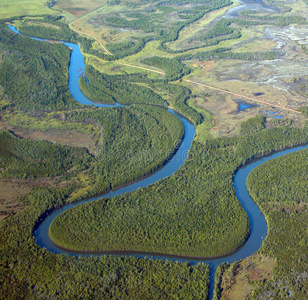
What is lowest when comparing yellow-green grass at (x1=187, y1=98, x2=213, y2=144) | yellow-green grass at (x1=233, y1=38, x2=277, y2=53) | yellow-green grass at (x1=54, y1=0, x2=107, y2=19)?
yellow-green grass at (x1=233, y1=38, x2=277, y2=53)

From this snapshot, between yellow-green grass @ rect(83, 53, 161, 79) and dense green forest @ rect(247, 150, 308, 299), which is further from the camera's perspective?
yellow-green grass @ rect(83, 53, 161, 79)

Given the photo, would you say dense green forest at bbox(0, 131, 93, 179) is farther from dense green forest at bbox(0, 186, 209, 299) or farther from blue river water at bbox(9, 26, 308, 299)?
dense green forest at bbox(0, 186, 209, 299)

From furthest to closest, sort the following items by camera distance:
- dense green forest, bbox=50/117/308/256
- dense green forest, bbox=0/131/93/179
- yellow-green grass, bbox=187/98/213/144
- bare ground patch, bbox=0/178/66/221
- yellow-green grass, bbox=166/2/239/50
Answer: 1. yellow-green grass, bbox=166/2/239/50
2. yellow-green grass, bbox=187/98/213/144
3. dense green forest, bbox=0/131/93/179
4. bare ground patch, bbox=0/178/66/221
5. dense green forest, bbox=50/117/308/256

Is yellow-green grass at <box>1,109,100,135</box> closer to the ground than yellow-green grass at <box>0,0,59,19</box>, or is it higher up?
closer to the ground

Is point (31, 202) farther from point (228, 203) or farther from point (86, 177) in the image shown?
point (228, 203)

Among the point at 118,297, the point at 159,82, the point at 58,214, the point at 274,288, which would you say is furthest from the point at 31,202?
the point at 159,82

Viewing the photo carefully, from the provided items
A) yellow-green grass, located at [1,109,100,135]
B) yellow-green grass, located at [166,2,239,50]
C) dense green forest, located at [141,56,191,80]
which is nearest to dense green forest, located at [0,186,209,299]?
yellow-green grass, located at [1,109,100,135]

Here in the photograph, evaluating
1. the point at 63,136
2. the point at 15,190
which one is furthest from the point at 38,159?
the point at 63,136

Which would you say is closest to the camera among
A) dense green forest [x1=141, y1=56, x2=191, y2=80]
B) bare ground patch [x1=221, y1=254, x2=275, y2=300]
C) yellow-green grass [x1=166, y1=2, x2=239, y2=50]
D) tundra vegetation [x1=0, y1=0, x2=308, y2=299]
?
bare ground patch [x1=221, y1=254, x2=275, y2=300]

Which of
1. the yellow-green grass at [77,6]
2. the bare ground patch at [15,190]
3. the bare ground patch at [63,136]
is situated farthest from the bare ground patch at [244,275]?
the yellow-green grass at [77,6]
